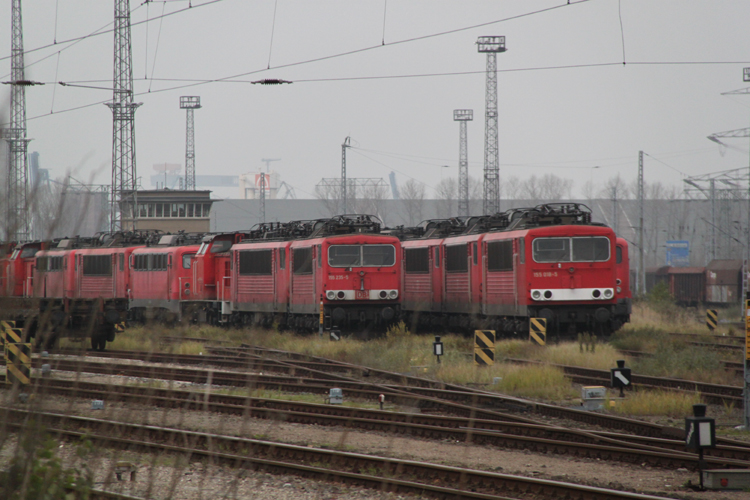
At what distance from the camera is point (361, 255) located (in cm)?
2653

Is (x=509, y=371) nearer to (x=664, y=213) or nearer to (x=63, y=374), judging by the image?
(x=63, y=374)

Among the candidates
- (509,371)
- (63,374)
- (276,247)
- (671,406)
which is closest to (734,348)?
(509,371)

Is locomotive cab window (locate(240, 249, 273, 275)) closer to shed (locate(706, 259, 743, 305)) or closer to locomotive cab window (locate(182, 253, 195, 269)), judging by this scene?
locomotive cab window (locate(182, 253, 195, 269))

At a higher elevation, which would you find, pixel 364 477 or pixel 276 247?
pixel 276 247

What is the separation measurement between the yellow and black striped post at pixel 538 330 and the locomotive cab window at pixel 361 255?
6.79m

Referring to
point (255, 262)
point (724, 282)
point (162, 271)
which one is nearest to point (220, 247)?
point (162, 271)

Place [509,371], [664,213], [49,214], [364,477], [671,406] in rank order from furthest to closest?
1. [664,213]
2. [509,371]
3. [671,406]
4. [364,477]
5. [49,214]

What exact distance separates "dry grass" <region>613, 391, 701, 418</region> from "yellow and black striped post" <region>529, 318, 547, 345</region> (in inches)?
263

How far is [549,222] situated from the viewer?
75.8 feet

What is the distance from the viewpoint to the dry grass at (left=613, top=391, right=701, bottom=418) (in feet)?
44.7

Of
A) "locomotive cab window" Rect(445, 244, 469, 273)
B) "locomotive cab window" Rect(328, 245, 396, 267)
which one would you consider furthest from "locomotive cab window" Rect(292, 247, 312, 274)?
"locomotive cab window" Rect(445, 244, 469, 273)

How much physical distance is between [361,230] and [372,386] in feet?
39.6

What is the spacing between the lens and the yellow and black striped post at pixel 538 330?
829 inches

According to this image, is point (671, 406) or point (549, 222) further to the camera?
point (549, 222)
